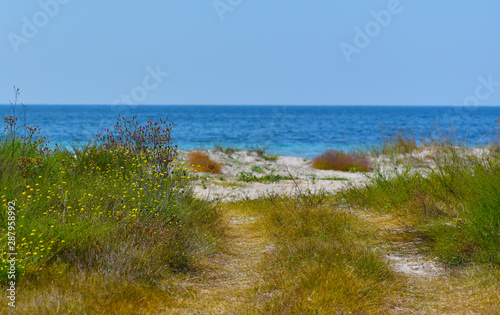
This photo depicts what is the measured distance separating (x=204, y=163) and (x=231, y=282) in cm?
926

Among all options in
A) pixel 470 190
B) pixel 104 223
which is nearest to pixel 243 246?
pixel 104 223

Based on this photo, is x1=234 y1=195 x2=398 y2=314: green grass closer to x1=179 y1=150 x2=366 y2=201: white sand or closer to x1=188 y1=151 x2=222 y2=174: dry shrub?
x1=179 y1=150 x2=366 y2=201: white sand

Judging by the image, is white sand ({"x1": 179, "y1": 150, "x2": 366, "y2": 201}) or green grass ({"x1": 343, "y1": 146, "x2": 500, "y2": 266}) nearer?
green grass ({"x1": 343, "y1": 146, "x2": 500, "y2": 266})

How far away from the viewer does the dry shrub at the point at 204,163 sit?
13719 mm

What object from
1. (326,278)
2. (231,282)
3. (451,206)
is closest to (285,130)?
(451,206)

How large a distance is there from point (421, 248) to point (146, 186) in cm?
352

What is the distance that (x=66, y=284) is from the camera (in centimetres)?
400

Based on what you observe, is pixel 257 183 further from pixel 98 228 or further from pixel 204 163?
pixel 98 228

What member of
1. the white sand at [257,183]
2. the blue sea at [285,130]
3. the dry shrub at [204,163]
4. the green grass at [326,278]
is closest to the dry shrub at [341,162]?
the white sand at [257,183]

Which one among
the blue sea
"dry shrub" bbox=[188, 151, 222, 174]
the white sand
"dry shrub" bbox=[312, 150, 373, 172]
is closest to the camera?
the white sand

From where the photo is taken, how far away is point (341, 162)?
53.1 feet

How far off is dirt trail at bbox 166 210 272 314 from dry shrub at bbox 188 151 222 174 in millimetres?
7070

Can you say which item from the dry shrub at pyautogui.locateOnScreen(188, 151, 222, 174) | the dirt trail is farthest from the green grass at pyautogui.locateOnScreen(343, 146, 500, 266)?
the dry shrub at pyautogui.locateOnScreen(188, 151, 222, 174)

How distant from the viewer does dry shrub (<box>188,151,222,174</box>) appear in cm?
1372
